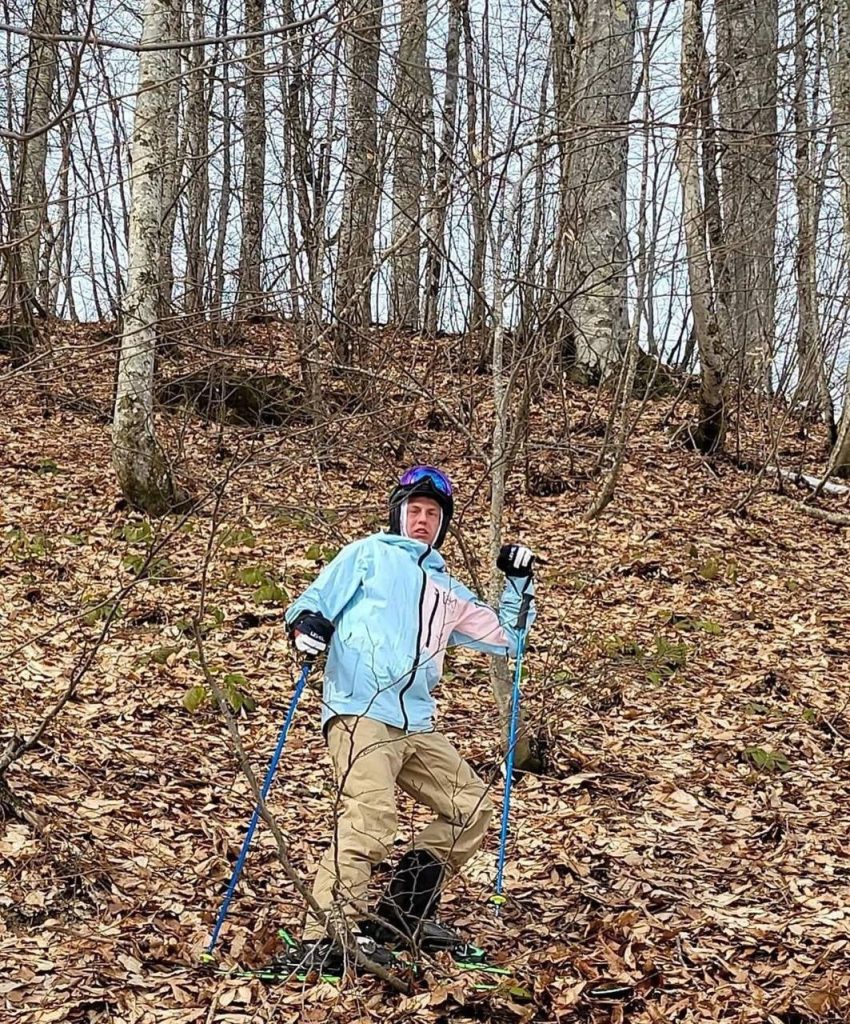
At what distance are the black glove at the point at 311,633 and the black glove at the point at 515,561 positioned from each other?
37.3 inches

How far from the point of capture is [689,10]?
10.2 m

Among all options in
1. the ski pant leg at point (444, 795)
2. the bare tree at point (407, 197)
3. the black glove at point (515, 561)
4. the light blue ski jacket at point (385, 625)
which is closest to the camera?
the light blue ski jacket at point (385, 625)

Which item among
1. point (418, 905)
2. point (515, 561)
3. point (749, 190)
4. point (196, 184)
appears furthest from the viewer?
point (196, 184)

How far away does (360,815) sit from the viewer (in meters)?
3.84

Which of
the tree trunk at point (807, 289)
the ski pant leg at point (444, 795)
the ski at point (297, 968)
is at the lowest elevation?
the ski at point (297, 968)

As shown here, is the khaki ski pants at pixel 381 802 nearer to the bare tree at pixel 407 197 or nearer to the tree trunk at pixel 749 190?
the tree trunk at pixel 749 190

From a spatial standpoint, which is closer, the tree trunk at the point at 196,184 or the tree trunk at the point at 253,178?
the tree trunk at the point at 196,184

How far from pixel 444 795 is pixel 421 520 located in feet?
3.50

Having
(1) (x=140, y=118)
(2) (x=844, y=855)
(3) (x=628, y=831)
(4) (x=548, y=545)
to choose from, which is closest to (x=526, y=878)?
(3) (x=628, y=831)

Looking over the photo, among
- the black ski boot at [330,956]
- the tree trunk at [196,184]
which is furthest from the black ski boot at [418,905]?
the tree trunk at [196,184]

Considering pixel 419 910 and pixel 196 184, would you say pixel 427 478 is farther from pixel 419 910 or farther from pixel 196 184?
pixel 196 184

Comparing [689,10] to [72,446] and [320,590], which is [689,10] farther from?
[320,590]

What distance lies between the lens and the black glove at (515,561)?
15.1 feet

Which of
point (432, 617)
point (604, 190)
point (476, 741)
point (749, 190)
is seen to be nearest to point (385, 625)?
point (432, 617)
